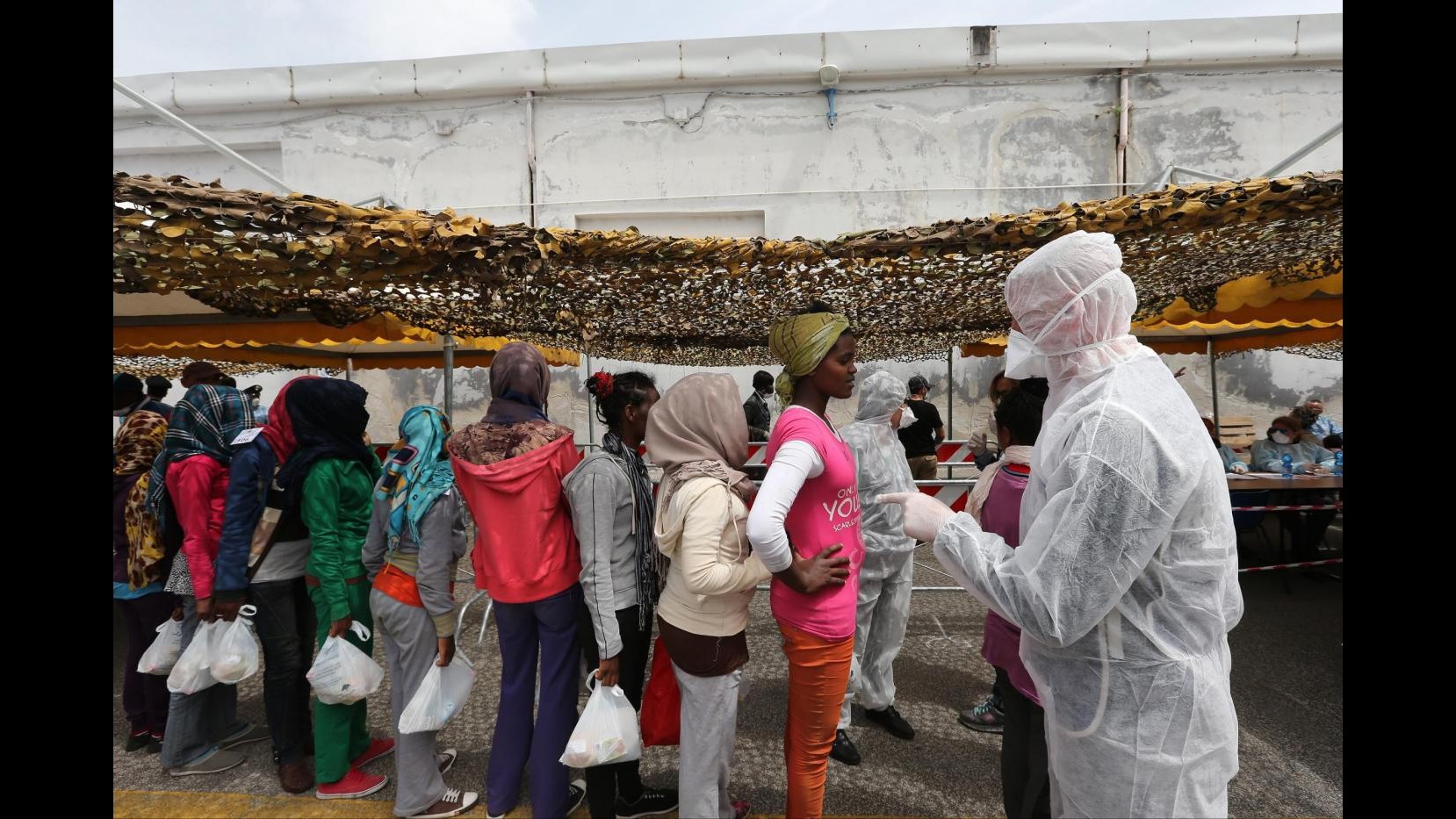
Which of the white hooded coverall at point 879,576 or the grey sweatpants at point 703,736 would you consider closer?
the grey sweatpants at point 703,736

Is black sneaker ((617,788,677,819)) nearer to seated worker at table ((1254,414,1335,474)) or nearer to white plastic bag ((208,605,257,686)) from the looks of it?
white plastic bag ((208,605,257,686))

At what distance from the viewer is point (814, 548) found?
5.75 feet

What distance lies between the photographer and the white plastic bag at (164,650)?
261cm

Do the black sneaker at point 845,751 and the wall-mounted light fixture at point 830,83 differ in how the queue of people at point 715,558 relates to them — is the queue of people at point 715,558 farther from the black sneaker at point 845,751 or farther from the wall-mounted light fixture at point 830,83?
the wall-mounted light fixture at point 830,83

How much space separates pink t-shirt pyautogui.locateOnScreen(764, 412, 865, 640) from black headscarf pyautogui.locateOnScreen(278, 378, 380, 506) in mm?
1795

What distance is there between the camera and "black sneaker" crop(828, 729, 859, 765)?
8.66 ft

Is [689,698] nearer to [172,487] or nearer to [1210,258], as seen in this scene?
[172,487]

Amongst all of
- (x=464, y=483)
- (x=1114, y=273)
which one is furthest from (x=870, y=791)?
(x=1114, y=273)

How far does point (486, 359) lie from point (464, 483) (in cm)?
522

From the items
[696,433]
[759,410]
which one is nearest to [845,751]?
[696,433]

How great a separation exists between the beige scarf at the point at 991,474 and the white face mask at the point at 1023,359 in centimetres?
63

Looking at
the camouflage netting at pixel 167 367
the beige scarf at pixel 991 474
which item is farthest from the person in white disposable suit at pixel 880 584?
the camouflage netting at pixel 167 367

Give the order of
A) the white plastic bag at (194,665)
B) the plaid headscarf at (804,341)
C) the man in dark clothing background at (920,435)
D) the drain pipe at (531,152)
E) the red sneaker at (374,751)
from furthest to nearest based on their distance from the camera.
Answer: the drain pipe at (531,152) → the man in dark clothing background at (920,435) → the red sneaker at (374,751) → the white plastic bag at (194,665) → the plaid headscarf at (804,341)

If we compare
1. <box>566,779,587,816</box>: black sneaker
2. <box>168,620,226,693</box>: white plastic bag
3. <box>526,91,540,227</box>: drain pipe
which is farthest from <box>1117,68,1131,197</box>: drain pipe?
<box>168,620,226,693</box>: white plastic bag
